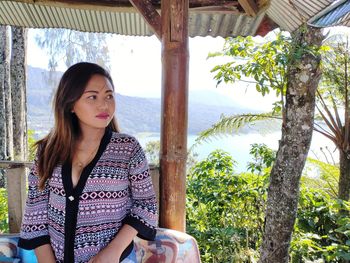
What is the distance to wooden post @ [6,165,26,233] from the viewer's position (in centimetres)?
239

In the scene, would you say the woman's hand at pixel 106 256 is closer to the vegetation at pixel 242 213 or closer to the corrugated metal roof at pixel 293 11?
the corrugated metal roof at pixel 293 11

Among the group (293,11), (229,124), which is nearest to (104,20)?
(293,11)

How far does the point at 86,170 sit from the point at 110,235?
33cm

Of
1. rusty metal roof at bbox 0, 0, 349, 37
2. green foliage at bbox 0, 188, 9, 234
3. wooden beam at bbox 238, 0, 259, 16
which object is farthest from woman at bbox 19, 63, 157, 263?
green foliage at bbox 0, 188, 9, 234

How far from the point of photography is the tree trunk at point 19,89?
26.3 feet

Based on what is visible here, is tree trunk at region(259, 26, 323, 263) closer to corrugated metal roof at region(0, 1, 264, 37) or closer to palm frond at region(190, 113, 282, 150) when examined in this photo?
corrugated metal roof at region(0, 1, 264, 37)

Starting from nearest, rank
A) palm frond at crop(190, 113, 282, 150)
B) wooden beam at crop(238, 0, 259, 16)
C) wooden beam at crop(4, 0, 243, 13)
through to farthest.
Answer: wooden beam at crop(238, 0, 259, 16) → wooden beam at crop(4, 0, 243, 13) → palm frond at crop(190, 113, 282, 150)

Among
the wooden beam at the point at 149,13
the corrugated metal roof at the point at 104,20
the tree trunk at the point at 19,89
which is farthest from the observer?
the tree trunk at the point at 19,89

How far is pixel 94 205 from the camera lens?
167 cm

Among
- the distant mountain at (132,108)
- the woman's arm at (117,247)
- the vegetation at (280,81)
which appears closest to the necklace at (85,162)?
the woman's arm at (117,247)

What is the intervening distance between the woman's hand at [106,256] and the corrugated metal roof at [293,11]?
65.8 inches

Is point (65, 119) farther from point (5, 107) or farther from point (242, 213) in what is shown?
point (5, 107)

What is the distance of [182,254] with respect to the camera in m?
2.00

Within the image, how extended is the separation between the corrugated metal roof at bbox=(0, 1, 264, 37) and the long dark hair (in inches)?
57.2
